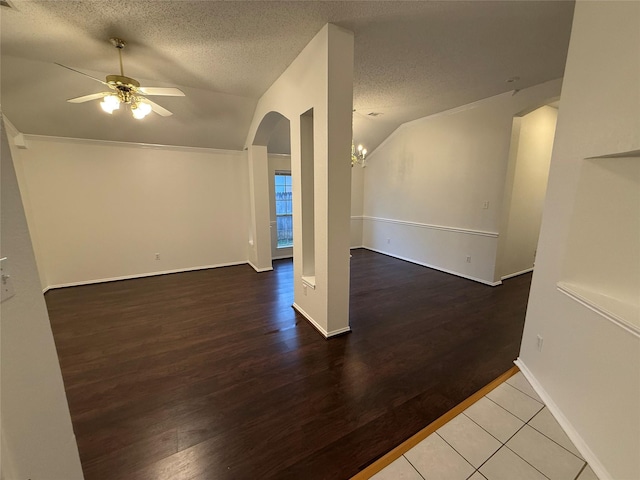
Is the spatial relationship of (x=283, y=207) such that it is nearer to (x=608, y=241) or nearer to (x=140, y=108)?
(x=140, y=108)

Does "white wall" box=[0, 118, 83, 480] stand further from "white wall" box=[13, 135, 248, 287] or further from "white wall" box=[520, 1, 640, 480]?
"white wall" box=[13, 135, 248, 287]

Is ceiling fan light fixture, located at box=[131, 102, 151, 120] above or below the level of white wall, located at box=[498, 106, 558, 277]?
above

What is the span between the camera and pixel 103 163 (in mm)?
4098

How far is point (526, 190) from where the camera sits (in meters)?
4.18

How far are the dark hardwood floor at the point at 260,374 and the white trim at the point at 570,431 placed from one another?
228mm

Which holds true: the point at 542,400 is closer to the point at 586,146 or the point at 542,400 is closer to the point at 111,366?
the point at 586,146

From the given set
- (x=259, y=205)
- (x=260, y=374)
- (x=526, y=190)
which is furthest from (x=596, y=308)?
(x=259, y=205)

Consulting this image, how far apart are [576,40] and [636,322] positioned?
5.72 feet

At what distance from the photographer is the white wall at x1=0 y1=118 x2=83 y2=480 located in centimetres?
77

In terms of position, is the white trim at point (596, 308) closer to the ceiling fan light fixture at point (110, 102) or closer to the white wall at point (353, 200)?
the ceiling fan light fixture at point (110, 102)

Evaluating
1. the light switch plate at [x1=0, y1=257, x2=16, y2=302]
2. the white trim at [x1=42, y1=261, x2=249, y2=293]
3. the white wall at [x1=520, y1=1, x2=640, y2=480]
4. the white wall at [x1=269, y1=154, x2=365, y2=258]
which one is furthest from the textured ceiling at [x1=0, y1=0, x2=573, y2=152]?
the white trim at [x1=42, y1=261, x2=249, y2=293]

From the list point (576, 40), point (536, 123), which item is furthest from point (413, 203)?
point (576, 40)

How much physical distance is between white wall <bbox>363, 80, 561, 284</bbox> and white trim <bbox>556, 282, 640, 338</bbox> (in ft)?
8.09

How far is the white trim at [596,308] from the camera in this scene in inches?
47.7
